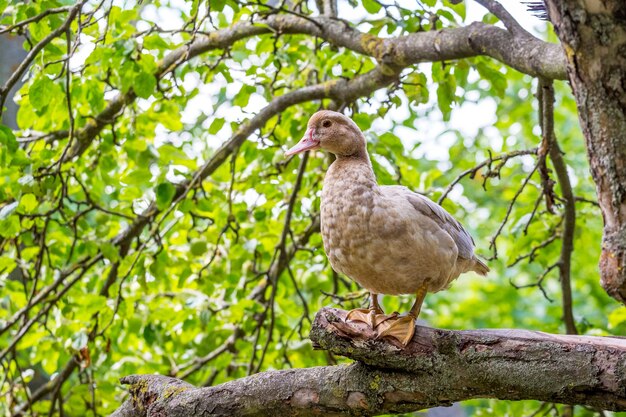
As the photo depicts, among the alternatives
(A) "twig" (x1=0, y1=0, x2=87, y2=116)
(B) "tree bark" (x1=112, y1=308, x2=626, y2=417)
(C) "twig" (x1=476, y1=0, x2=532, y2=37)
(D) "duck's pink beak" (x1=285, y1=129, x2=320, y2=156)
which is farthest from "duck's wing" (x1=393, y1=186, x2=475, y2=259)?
(A) "twig" (x1=0, y1=0, x2=87, y2=116)

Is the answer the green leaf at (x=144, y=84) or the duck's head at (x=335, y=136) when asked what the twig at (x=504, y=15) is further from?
the green leaf at (x=144, y=84)

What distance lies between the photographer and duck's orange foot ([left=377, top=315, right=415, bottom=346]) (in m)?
2.64

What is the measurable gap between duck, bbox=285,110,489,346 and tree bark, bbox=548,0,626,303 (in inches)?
36.8

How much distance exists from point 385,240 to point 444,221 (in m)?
0.37

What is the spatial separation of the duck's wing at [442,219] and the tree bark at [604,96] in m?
1.17

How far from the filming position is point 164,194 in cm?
427

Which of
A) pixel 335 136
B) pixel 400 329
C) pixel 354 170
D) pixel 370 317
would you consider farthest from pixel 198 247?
pixel 400 329

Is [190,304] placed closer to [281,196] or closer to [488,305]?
[281,196]

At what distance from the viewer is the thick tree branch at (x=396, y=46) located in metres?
3.23

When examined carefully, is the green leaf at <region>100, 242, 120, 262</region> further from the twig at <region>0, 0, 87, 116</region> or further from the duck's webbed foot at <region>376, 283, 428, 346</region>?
the duck's webbed foot at <region>376, 283, 428, 346</region>

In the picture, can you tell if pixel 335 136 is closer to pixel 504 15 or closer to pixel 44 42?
pixel 504 15

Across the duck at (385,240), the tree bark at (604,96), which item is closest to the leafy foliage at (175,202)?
the duck at (385,240)

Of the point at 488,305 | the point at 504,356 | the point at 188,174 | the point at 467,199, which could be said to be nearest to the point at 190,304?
the point at 188,174

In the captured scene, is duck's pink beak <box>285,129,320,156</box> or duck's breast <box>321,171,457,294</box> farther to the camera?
duck's pink beak <box>285,129,320,156</box>
